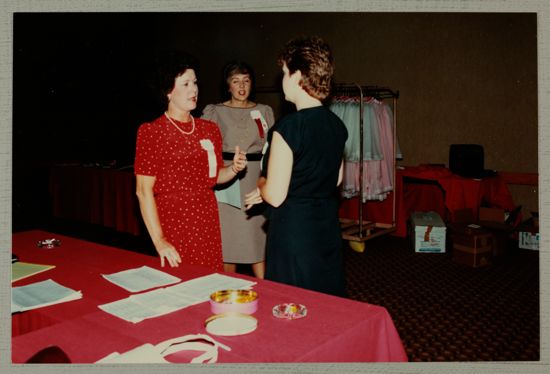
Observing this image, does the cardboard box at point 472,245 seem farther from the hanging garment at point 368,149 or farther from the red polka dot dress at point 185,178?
the red polka dot dress at point 185,178

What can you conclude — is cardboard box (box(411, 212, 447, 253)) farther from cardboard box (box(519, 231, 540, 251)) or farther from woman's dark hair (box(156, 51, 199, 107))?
woman's dark hair (box(156, 51, 199, 107))

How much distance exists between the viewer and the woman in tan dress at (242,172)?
3.22 m

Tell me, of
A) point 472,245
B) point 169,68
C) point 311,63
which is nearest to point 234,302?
point 311,63

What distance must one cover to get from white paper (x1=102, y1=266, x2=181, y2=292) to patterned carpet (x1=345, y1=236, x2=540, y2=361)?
5.21ft

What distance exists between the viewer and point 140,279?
5.54 feet

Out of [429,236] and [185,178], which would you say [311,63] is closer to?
[185,178]

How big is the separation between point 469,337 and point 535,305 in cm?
89

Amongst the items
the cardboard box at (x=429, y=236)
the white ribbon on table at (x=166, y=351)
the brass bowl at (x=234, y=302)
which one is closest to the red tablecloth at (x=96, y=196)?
the cardboard box at (x=429, y=236)

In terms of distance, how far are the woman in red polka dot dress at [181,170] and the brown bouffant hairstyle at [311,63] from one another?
49 centimetres

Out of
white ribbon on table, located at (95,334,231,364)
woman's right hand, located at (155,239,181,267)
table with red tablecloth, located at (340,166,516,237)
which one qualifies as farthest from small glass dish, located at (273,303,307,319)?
table with red tablecloth, located at (340,166,516,237)

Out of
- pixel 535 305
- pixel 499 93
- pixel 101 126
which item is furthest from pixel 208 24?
pixel 535 305
